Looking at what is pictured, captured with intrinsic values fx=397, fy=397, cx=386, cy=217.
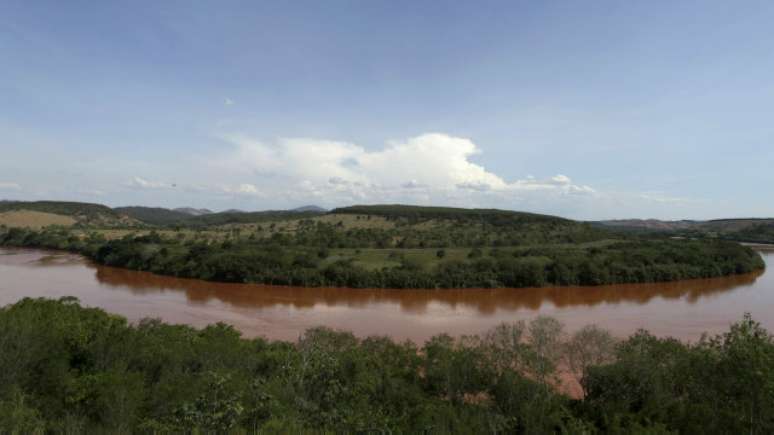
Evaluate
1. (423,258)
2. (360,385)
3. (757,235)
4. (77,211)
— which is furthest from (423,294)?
(77,211)

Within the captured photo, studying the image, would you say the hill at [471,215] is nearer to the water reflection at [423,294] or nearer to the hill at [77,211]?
the water reflection at [423,294]

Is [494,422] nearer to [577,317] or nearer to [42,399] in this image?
[42,399]

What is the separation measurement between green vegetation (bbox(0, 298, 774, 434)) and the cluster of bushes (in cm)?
3405

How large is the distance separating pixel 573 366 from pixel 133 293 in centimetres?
4834

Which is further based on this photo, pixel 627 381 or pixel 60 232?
pixel 60 232

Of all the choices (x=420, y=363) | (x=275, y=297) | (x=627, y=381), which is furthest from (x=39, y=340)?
(x=275, y=297)

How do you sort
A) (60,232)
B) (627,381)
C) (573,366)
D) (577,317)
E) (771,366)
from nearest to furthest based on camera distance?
(771,366), (627,381), (573,366), (577,317), (60,232)

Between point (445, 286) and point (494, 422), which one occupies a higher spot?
point (494, 422)

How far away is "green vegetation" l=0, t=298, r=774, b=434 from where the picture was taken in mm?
8789

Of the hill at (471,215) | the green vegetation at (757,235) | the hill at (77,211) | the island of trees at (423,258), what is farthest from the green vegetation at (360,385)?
the hill at (77,211)

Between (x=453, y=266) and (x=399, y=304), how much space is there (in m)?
13.5

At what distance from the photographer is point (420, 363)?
16.9 metres

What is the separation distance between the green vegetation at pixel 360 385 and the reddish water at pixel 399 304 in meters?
14.9

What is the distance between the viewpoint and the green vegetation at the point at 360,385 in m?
8.79
